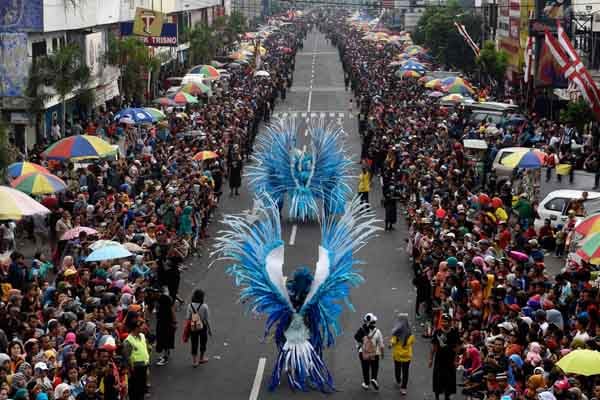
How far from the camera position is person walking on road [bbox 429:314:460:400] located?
15992mm

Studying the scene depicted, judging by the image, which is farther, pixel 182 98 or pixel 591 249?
pixel 182 98

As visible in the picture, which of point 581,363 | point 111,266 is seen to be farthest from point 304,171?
point 581,363

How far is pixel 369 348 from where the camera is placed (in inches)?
654

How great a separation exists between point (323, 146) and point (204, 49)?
4662cm

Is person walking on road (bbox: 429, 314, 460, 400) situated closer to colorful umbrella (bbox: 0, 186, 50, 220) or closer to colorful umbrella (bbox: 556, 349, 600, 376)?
colorful umbrella (bbox: 556, 349, 600, 376)

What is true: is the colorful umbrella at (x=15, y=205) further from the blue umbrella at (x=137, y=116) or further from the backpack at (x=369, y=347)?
the blue umbrella at (x=137, y=116)

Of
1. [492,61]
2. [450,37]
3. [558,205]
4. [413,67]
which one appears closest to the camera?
[558,205]

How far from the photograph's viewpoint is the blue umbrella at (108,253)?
18969mm

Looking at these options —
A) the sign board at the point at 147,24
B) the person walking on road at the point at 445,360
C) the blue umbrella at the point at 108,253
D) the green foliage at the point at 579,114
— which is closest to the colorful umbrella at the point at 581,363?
the person walking on road at the point at 445,360

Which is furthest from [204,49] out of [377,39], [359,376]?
[359,376]

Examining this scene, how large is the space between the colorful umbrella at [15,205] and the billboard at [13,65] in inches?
725

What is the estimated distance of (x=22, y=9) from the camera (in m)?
40.3

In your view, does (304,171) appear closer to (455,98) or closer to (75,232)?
(75,232)

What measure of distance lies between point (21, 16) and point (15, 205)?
69.7 feet
